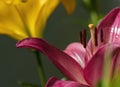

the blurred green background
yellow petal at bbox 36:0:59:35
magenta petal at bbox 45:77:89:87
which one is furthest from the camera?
the blurred green background

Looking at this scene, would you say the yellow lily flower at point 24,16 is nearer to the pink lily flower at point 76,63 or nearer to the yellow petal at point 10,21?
the yellow petal at point 10,21

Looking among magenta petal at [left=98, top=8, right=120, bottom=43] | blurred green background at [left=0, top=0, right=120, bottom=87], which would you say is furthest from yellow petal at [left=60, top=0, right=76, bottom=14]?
blurred green background at [left=0, top=0, right=120, bottom=87]

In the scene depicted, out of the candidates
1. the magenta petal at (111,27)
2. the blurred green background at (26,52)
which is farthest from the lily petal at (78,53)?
the blurred green background at (26,52)

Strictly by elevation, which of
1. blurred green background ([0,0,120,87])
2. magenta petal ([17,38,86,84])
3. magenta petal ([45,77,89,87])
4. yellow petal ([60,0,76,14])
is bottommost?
blurred green background ([0,0,120,87])

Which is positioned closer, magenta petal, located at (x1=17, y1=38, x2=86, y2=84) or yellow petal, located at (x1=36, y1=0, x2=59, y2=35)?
magenta petal, located at (x1=17, y1=38, x2=86, y2=84)

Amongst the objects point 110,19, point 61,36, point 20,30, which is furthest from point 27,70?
point 110,19

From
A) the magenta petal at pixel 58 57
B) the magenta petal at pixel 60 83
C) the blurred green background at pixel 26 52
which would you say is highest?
the magenta petal at pixel 58 57

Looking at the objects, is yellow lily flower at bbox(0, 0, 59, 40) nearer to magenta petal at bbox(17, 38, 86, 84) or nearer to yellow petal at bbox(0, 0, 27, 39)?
yellow petal at bbox(0, 0, 27, 39)
